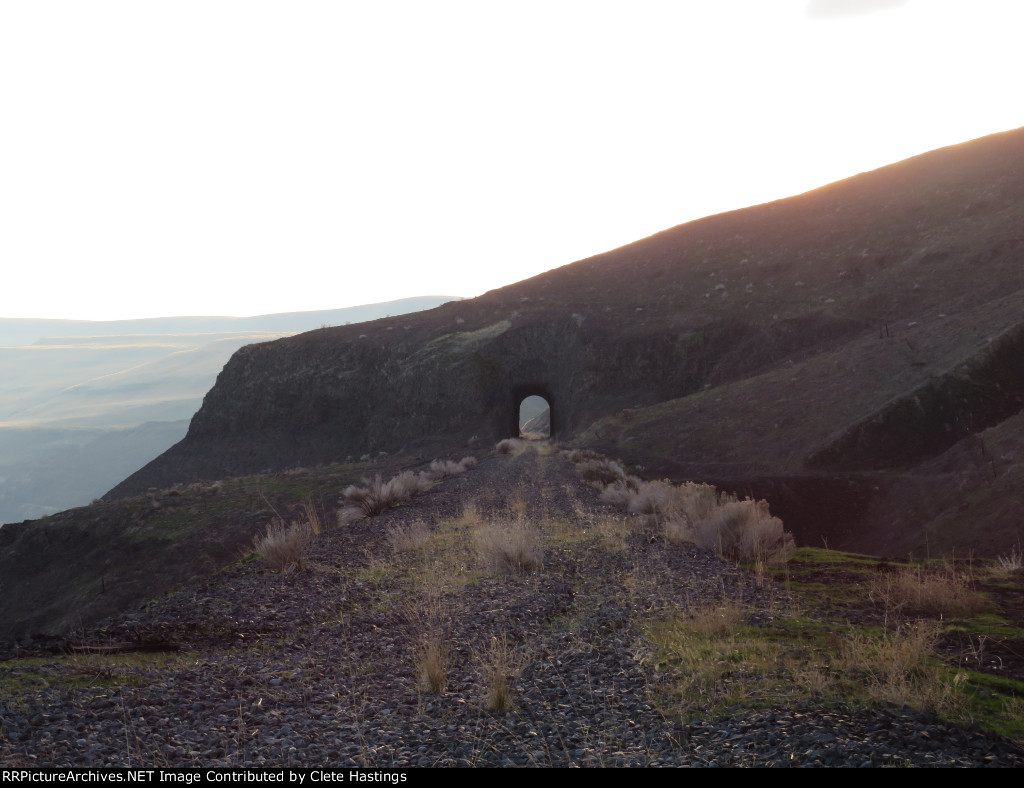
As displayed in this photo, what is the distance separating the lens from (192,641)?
26.3ft

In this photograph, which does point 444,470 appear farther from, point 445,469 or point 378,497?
point 378,497

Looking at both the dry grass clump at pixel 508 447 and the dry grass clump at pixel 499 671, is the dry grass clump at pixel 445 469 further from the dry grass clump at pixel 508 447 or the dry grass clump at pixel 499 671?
the dry grass clump at pixel 499 671

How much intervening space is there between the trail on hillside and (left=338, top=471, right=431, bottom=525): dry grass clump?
7356mm

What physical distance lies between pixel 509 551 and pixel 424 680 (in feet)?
16.0

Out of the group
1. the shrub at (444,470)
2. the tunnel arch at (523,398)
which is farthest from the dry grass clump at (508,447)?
the tunnel arch at (523,398)

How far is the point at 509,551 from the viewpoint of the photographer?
11.0 metres

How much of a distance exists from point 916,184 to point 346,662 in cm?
5679

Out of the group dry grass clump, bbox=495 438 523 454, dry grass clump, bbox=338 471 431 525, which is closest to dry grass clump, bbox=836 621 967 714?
dry grass clump, bbox=338 471 431 525

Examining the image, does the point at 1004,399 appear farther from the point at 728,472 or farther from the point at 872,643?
the point at 872,643

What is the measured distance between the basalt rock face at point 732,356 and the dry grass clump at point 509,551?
41.6 ft

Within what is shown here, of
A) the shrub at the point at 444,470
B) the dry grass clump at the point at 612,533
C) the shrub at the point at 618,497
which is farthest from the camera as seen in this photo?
the shrub at the point at 444,470

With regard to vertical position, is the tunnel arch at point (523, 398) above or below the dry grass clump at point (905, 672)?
below

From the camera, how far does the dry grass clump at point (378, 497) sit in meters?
19.5

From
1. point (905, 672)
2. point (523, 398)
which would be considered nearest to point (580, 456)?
point (523, 398)
